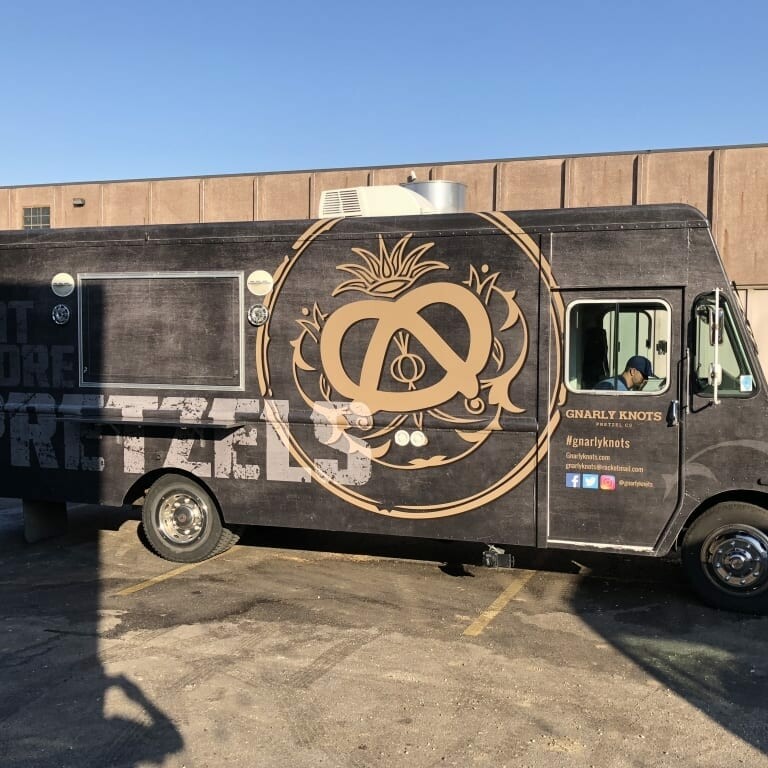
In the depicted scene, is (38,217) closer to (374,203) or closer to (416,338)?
(374,203)

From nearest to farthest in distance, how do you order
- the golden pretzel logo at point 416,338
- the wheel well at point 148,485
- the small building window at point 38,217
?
the golden pretzel logo at point 416,338 → the wheel well at point 148,485 → the small building window at point 38,217

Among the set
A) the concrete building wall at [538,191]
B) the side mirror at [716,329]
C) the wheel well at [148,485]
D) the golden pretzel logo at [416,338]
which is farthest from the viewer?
the concrete building wall at [538,191]

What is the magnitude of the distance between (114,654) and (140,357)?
2.95 meters

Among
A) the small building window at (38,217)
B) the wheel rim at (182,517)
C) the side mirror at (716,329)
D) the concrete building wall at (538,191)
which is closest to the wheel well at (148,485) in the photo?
the wheel rim at (182,517)

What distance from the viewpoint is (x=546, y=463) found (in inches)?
253

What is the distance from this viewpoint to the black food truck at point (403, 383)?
6133 millimetres

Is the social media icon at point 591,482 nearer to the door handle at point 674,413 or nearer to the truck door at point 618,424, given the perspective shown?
the truck door at point 618,424

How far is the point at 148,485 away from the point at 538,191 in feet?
48.9

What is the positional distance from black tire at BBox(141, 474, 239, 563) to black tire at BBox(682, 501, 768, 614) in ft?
13.7

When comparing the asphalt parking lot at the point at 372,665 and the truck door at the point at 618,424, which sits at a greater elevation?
the truck door at the point at 618,424

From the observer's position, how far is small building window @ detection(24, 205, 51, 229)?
25.5 metres

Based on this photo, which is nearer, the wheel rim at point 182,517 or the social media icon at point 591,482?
the social media icon at point 591,482

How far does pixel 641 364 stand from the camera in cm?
625

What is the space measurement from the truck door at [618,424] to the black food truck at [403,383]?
0.02m
